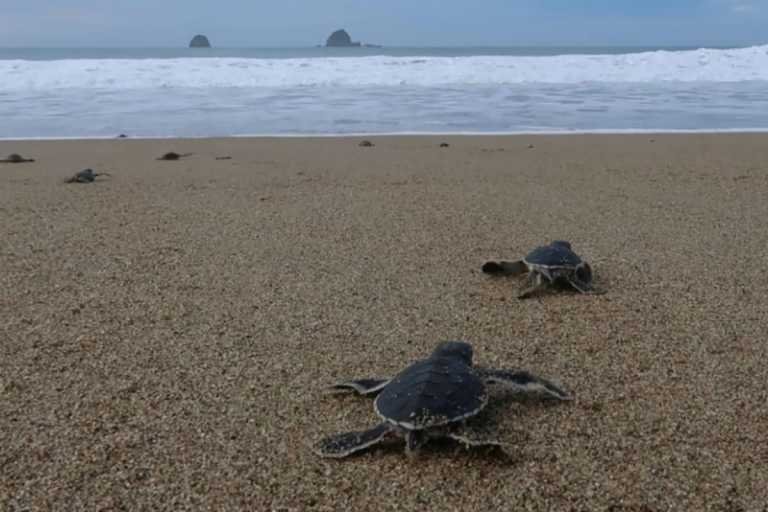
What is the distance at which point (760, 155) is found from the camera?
7.76 metres

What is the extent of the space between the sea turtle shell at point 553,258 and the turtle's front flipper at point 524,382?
1105mm

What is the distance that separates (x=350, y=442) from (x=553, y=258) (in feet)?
5.62

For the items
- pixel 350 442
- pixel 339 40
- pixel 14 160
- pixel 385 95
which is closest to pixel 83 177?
pixel 14 160

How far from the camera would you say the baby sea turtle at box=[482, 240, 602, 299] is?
3.44 m

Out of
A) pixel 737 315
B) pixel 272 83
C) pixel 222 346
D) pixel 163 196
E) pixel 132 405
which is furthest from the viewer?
pixel 272 83

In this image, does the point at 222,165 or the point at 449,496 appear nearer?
the point at 449,496

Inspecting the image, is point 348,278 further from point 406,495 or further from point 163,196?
point 163,196

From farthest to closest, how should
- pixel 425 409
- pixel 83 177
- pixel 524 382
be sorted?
pixel 83 177
pixel 524 382
pixel 425 409

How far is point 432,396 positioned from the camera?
6.88 ft

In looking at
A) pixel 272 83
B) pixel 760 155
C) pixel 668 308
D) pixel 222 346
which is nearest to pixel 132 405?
pixel 222 346

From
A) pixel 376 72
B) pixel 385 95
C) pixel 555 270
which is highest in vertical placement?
pixel 376 72

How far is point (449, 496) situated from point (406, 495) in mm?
111

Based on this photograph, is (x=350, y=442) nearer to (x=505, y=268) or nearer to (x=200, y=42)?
(x=505, y=268)

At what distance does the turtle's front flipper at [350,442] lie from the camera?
2096 millimetres
